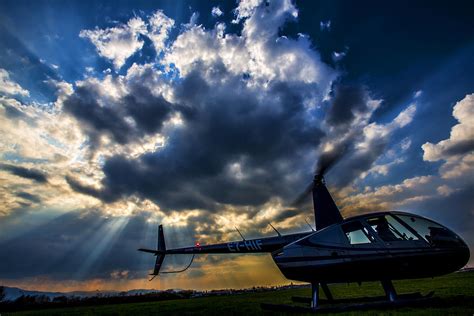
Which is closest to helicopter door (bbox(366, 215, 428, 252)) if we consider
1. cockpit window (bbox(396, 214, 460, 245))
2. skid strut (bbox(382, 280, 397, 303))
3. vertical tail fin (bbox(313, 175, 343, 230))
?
cockpit window (bbox(396, 214, 460, 245))

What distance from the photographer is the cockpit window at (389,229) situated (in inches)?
356

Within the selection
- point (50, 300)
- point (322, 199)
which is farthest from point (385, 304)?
point (50, 300)

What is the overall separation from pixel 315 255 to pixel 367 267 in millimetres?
1687

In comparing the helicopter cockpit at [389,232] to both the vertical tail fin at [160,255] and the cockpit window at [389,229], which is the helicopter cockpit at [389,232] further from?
the vertical tail fin at [160,255]

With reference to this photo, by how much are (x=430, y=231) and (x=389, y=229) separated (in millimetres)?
1261

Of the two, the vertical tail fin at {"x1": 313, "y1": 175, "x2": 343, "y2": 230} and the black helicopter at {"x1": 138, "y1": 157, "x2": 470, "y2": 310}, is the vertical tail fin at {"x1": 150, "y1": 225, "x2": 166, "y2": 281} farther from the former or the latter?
the black helicopter at {"x1": 138, "y1": 157, "x2": 470, "y2": 310}

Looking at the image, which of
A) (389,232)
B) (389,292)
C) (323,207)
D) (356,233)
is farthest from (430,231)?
(323,207)

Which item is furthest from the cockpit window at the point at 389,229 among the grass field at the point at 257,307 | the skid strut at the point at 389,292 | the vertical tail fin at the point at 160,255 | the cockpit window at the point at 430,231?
the vertical tail fin at the point at 160,255

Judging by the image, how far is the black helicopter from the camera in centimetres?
865

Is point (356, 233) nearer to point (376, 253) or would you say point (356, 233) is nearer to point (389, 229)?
point (376, 253)

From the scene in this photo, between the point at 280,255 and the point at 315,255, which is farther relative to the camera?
the point at 280,255

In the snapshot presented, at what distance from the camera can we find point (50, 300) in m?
26.1

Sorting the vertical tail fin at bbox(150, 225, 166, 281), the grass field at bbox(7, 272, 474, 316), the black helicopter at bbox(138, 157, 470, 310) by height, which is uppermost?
the vertical tail fin at bbox(150, 225, 166, 281)

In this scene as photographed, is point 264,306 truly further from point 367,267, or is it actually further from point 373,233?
point 373,233
